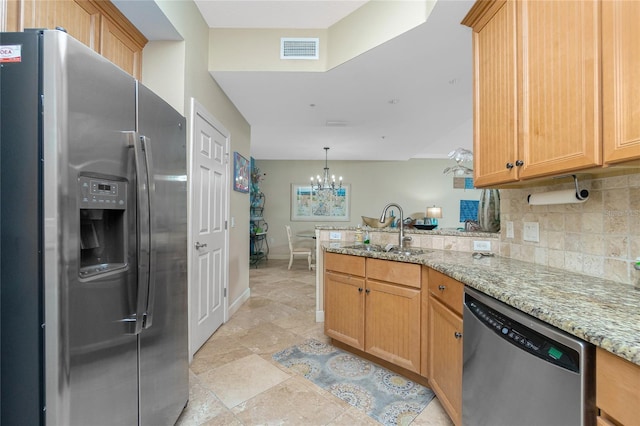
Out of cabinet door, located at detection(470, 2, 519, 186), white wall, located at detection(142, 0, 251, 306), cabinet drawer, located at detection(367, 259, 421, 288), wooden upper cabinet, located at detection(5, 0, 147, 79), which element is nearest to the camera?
wooden upper cabinet, located at detection(5, 0, 147, 79)

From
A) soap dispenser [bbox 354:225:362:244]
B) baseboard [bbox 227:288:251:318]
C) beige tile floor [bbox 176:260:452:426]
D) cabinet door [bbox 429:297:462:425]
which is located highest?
soap dispenser [bbox 354:225:362:244]

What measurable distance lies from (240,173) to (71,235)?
8.19ft

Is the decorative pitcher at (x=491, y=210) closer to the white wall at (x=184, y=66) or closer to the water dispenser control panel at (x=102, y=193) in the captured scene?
the water dispenser control panel at (x=102, y=193)

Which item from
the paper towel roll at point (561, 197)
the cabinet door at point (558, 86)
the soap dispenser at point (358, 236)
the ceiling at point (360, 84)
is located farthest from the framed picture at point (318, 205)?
the cabinet door at point (558, 86)

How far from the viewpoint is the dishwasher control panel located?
0.74 m

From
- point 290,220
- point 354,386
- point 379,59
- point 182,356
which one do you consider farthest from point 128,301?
point 290,220

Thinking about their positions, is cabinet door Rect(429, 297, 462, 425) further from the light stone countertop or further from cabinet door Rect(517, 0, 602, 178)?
cabinet door Rect(517, 0, 602, 178)

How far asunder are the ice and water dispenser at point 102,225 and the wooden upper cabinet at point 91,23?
0.83m

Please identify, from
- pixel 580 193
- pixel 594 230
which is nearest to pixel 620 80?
pixel 580 193

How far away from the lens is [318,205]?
22.5 ft

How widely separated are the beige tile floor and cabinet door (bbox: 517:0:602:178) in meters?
1.49

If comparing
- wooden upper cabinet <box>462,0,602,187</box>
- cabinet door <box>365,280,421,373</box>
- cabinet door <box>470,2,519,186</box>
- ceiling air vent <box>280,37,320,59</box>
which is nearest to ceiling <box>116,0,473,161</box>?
ceiling air vent <box>280,37,320,59</box>

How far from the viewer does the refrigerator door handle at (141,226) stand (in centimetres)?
100

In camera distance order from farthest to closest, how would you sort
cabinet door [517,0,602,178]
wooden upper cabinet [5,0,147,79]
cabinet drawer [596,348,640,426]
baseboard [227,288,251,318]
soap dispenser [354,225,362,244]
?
1. baseboard [227,288,251,318]
2. soap dispenser [354,225,362,244]
3. wooden upper cabinet [5,0,147,79]
4. cabinet door [517,0,602,178]
5. cabinet drawer [596,348,640,426]
